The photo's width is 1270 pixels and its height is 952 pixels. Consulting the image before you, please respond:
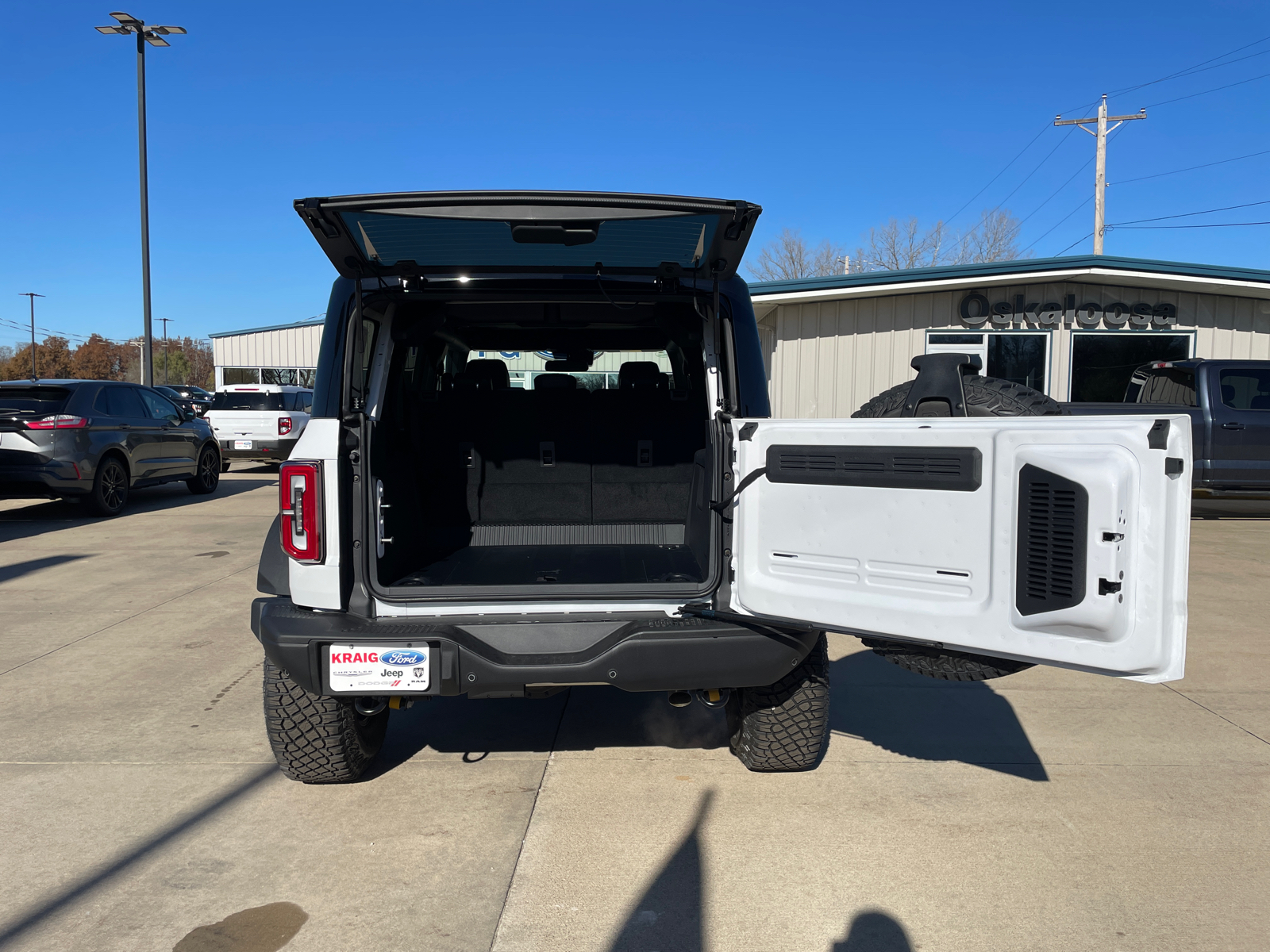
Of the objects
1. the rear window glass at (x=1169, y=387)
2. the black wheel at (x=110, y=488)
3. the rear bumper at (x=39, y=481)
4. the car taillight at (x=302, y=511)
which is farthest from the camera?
the rear window glass at (x=1169, y=387)

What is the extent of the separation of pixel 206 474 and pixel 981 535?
13.0 meters

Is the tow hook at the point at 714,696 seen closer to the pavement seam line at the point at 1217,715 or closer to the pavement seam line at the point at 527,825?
the pavement seam line at the point at 527,825

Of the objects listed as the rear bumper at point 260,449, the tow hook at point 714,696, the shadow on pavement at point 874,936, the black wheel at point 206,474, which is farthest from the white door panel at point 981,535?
the rear bumper at point 260,449

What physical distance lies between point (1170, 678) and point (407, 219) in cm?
247

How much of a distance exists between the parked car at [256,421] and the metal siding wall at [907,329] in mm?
8324

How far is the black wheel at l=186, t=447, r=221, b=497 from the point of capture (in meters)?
13.1

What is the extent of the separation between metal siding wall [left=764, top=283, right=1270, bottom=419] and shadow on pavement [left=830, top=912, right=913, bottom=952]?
1287cm

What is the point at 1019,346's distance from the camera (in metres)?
15.5

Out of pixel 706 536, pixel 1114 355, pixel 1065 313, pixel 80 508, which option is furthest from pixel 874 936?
pixel 1114 355

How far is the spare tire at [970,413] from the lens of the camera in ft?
8.64

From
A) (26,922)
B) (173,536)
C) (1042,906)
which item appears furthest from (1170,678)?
(173,536)

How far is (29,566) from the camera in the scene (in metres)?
7.70

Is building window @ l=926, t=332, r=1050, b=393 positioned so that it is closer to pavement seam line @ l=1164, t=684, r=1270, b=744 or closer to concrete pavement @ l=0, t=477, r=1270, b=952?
concrete pavement @ l=0, t=477, r=1270, b=952

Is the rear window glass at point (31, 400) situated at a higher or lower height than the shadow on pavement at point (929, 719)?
higher
